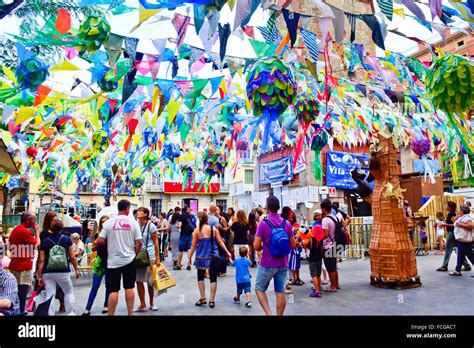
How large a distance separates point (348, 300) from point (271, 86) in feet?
13.5

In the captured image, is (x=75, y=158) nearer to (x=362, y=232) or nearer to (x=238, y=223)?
(x=238, y=223)

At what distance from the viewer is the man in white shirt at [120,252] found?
4.50m

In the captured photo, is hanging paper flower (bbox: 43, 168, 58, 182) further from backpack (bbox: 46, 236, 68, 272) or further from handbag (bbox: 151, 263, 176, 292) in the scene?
handbag (bbox: 151, 263, 176, 292)

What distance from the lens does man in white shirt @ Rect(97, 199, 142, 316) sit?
4.50m

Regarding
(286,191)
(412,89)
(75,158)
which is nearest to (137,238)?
(412,89)

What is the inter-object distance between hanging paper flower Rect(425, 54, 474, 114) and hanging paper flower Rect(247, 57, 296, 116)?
1.54 meters

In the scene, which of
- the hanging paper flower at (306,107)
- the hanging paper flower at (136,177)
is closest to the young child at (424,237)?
the hanging paper flower at (306,107)

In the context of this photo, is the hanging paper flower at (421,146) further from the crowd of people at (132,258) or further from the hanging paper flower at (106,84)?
the hanging paper flower at (106,84)

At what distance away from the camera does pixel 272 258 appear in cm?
439

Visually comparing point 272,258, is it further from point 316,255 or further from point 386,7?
point 386,7

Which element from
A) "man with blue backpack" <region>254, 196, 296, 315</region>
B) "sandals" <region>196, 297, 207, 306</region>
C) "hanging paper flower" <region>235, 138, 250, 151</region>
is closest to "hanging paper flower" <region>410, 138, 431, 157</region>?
Result: "hanging paper flower" <region>235, 138, 250, 151</region>

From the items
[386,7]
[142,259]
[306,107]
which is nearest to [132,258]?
[142,259]

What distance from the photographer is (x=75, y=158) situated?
37.3 feet
